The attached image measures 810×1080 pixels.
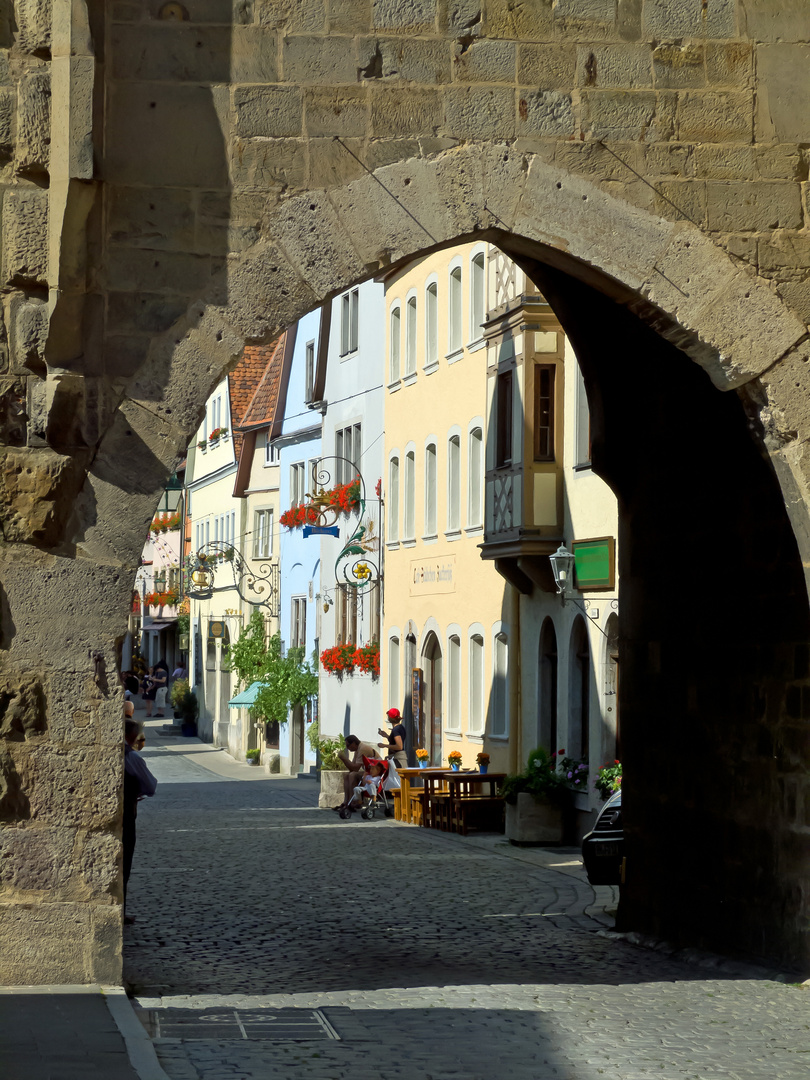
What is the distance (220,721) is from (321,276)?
125ft

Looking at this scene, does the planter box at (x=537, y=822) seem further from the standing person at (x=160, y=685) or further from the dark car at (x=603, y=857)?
the standing person at (x=160, y=685)

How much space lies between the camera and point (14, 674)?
23.3 feet

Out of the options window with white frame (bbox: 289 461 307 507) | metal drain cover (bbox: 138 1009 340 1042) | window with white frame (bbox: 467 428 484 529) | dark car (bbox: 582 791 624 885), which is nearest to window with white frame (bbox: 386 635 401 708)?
window with white frame (bbox: 467 428 484 529)

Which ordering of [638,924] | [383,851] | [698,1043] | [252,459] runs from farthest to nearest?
[252,459] → [383,851] → [638,924] → [698,1043]

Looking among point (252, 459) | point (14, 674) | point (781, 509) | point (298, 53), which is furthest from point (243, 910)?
point (252, 459)

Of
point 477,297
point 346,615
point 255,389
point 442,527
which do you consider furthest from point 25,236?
point 255,389

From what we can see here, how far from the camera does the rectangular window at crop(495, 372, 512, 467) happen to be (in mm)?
21969

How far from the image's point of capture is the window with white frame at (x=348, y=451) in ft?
104

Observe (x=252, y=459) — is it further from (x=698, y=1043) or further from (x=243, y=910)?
(x=698, y=1043)

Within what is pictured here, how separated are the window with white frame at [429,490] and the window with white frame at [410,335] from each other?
1591mm

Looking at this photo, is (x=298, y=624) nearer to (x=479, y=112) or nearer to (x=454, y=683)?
(x=454, y=683)

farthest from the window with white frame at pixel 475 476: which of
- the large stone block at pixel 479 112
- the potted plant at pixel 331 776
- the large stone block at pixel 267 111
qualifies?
the large stone block at pixel 267 111

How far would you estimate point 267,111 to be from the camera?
24.5ft

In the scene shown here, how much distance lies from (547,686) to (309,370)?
15.1 metres
